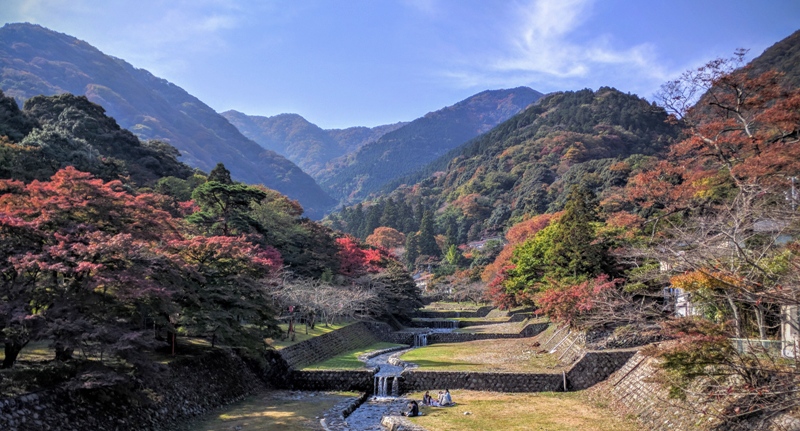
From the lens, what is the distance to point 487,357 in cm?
2773

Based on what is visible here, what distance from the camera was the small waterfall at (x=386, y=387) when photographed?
22078 millimetres

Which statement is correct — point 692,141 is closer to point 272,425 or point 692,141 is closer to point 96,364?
point 272,425

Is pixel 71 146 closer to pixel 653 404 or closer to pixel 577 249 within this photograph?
pixel 577 249

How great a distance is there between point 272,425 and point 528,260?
77.2 feet

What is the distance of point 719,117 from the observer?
1862cm

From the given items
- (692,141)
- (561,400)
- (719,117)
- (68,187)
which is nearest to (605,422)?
(561,400)

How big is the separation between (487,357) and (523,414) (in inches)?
423

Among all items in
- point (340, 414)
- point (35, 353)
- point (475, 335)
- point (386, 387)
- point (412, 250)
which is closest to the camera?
point (35, 353)

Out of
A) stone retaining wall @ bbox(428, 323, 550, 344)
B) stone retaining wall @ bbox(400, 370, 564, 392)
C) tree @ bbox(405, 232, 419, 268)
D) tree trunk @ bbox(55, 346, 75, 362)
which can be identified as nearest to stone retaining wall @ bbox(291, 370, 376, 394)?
stone retaining wall @ bbox(400, 370, 564, 392)

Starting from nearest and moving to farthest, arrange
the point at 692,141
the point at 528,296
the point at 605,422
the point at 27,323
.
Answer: the point at 27,323 → the point at 605,422 → the point at 692,141 → the point at 528,296

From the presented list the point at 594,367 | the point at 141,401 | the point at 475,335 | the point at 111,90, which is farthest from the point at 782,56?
the point at 111,90

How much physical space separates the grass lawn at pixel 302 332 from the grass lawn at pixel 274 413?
157 inches

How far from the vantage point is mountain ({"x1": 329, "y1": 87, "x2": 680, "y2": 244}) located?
8000 cm

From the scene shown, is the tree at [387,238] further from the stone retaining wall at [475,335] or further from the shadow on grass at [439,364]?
the shadow on grass at [439,364]
